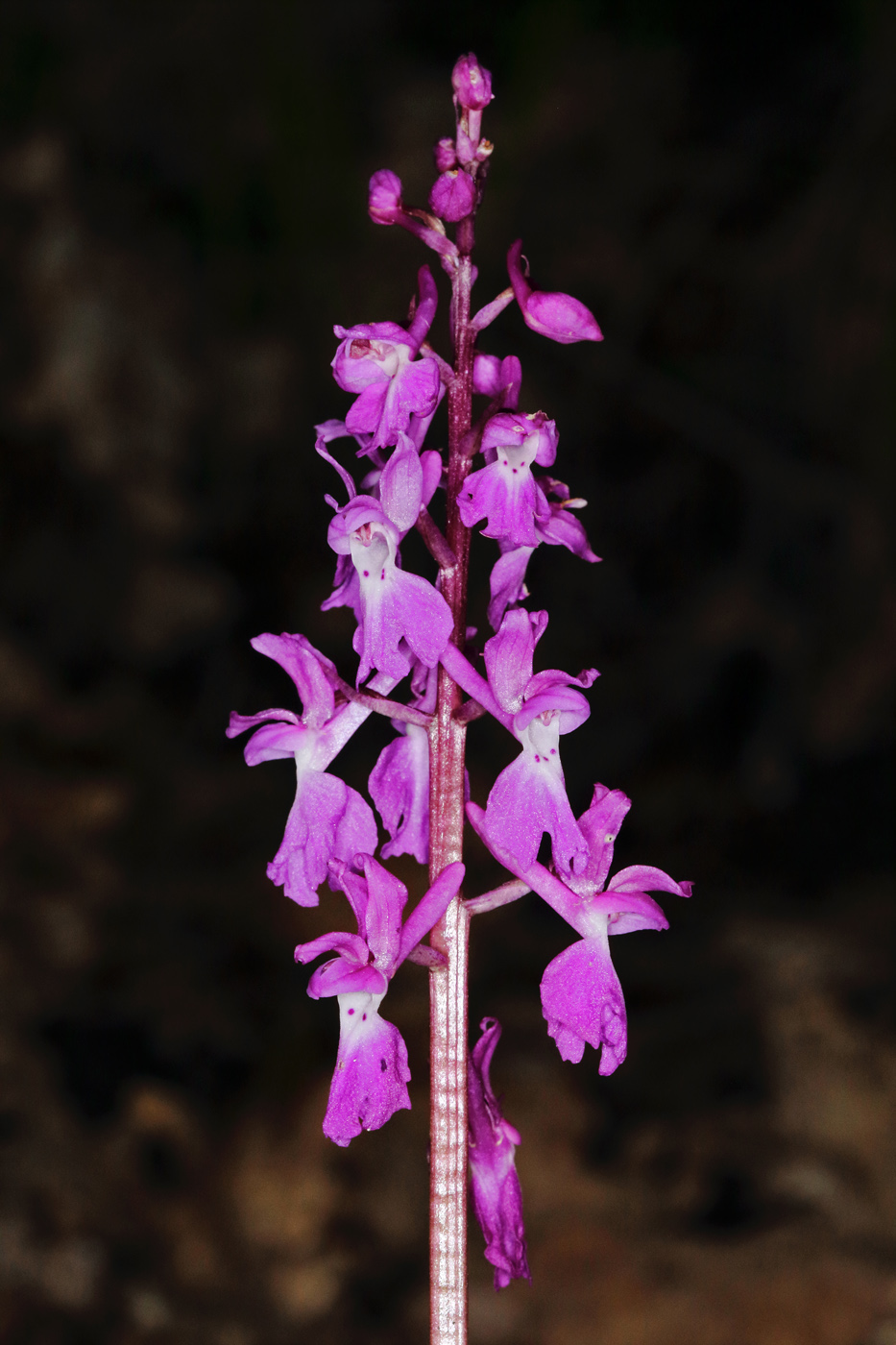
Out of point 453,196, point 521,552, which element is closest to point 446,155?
point 453,196

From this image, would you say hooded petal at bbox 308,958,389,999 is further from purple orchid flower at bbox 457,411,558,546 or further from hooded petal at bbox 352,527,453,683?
purple orchid flower at bbox 457,411,558,546

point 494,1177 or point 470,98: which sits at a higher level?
point 470,98

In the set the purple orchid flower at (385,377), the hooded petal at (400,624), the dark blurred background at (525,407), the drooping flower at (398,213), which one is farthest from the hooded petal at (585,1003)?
the dark blurred background at (525,407)

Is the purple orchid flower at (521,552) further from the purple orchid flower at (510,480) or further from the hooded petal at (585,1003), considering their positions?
the hooded petal at (585,1003)

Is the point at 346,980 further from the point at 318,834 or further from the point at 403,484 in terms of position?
the point at 403,484

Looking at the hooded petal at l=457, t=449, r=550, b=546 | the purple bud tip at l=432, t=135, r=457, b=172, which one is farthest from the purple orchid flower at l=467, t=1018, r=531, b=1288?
the purple bud tip at l=432, t=135, r=457, b=172
